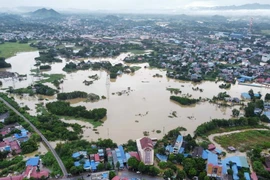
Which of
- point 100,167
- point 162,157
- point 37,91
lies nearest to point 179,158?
point 162,157

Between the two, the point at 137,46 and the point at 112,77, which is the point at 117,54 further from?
the point at 112,77

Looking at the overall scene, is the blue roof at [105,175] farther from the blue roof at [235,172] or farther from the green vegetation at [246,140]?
the green vegetation at [246,140]

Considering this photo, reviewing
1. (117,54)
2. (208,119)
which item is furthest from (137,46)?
(208,119)

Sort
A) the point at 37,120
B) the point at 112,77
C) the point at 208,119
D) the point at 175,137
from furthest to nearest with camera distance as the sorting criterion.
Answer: the point at 112,77 → the point at 208,119 → the point at 37,120 → the point at 175,137

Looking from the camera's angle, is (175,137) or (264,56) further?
(264,56)

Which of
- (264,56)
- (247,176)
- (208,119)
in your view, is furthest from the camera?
(264,56)

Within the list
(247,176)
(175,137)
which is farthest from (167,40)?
(247,176)
